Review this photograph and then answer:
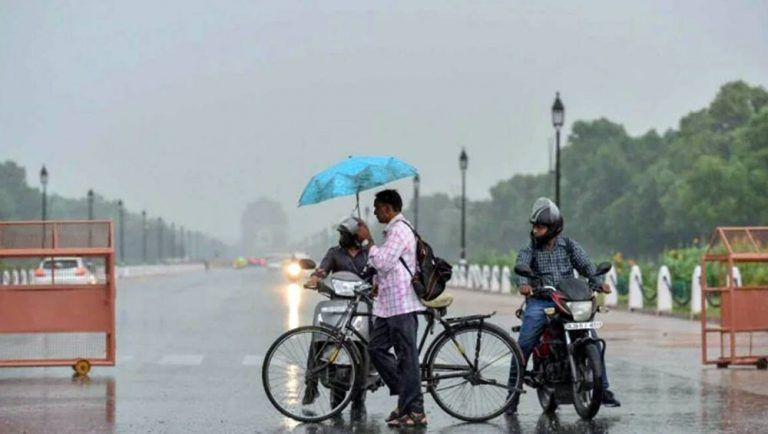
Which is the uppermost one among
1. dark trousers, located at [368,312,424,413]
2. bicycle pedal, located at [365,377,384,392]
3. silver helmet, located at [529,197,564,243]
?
silver helmet, located at [529,197,564,243]

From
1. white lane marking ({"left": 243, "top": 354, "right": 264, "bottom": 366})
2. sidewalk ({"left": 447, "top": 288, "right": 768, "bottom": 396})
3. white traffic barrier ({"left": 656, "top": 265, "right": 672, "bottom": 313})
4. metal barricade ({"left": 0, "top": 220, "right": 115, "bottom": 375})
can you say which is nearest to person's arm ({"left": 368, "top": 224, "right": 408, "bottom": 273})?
sidewalk ({"left": 447, "top": 288, "right": 768, "bottom": 396})

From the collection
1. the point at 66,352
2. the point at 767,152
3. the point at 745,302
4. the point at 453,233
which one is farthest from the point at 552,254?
the point at 453,233

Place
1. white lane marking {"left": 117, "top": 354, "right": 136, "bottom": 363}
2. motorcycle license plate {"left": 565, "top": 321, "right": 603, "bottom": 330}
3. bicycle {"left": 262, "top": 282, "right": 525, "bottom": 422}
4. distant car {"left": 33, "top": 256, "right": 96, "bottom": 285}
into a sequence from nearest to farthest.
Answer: motorcycle license plate {"left": 565, "top": 321, "right": 603, "bottom": 330} → bicycle {"left": 262, "top": 282, "right": 525, "bottom": 422} → distant car {"left": 33, "top": 256, "right": 96, "bottom": 285} → white lane marking {"left": 117, "top": 354, "right": 136, "bottom": 363}

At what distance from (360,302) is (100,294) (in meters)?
5.98

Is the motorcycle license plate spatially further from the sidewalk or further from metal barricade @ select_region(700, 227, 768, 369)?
metal barricade @ select_region(700, 227, 768, 369)

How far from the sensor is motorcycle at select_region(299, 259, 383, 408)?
12.4 m

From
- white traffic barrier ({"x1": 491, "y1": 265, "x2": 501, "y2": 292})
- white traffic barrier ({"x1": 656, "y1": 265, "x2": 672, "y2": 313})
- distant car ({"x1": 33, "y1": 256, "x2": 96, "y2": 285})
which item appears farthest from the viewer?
white traffic barrier ({"x1": 491, "y1": 265, "x2": 501, "y2": 292})

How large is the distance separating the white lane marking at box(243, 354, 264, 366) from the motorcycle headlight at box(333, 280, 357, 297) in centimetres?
695

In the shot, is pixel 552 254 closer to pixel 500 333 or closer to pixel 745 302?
pixel 500 333

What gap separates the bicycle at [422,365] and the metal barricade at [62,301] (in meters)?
5.59

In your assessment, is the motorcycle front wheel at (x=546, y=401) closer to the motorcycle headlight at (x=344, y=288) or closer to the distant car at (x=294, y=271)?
the motorcycle headlight at (x=344, y=288)

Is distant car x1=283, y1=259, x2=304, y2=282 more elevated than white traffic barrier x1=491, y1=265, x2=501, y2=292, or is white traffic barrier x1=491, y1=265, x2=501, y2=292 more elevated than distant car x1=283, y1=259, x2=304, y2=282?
distant car x1=283, y1=259, x2=304, y2=282

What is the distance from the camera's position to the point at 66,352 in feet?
58.6

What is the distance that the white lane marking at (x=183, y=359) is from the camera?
19.6m
